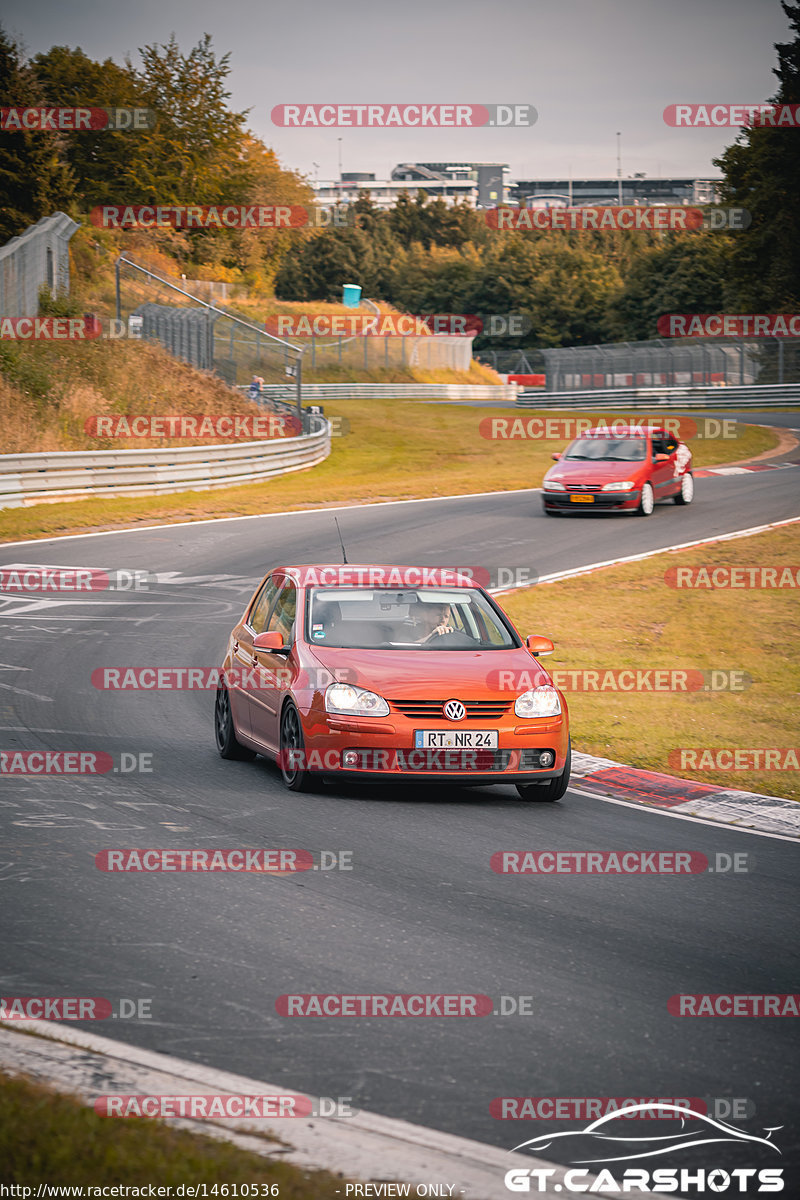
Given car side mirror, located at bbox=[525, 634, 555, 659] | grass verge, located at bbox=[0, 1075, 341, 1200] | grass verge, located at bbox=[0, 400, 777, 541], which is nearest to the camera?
grass verge, located at bbox=[0, 1075, 341, 1200]

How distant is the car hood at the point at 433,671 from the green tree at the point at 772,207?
60.7 m

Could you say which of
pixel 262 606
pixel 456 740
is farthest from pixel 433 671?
pixel 262 606

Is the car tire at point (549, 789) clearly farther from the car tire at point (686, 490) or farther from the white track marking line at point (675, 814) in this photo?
the car tire at point (686, 490)

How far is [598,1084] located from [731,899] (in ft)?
9.26

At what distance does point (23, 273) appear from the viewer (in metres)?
35.4

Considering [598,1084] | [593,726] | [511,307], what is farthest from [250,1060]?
[511,307]

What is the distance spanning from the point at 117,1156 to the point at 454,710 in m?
5.67

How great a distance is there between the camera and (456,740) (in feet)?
30.3

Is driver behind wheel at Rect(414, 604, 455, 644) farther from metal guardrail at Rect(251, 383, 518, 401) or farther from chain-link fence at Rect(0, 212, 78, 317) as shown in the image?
metal guardrail at Rect(251, 383, 518, 401)

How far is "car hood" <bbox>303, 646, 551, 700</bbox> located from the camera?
936 centimetres

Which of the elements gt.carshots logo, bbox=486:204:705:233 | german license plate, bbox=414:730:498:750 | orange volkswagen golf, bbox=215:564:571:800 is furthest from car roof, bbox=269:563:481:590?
gt.carshots logo, bbox=486:204:705:233

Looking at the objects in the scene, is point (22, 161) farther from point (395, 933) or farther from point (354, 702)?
point (395, 933)

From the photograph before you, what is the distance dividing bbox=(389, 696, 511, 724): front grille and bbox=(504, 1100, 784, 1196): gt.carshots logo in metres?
4.72

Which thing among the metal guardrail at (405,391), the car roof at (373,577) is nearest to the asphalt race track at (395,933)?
the car roof at (373,577)
